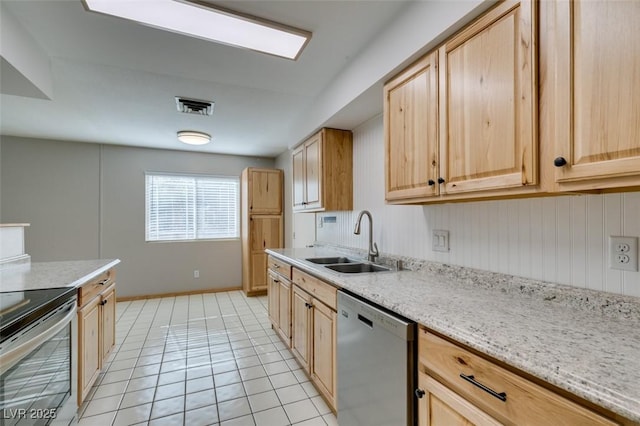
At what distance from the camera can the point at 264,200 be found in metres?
4.85

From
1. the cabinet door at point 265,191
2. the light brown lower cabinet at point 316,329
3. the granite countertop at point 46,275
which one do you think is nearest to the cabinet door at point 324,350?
the light brown lower cabinet at point 316,329

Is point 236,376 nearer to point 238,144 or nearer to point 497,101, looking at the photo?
point 497,101

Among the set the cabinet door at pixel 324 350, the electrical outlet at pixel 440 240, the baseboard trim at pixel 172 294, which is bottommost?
the baseboard trim at pixel 172 294

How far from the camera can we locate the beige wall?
160 inches

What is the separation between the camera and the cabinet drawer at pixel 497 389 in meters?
0.68

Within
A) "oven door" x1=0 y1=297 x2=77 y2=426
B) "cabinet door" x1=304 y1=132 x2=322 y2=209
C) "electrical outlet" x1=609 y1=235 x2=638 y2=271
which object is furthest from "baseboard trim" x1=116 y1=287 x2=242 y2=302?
"electrical outlet" x1=609 y1=235 x2=638 y2=271

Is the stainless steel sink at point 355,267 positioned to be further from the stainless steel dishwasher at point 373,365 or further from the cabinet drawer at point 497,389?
the cabinet drawer at point 497,389

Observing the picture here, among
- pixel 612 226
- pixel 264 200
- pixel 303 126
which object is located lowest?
pixel 612 226

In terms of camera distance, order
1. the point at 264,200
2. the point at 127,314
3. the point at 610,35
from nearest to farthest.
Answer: the point at 610,35 → the point at 127,314 → the point at 264,200

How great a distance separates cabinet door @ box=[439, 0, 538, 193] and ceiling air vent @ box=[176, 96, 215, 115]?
7.58ft

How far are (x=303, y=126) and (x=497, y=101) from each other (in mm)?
2235

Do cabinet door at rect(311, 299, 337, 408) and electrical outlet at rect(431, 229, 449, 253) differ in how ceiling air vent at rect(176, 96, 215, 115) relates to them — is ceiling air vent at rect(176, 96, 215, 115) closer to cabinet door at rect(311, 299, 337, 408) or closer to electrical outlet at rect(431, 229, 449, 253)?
cabinet door at rect(311, 299, 337, 408)

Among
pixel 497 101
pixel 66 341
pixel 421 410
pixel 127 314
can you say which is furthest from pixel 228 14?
pixel 127 314

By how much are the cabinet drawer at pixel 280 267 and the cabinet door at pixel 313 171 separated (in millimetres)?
653
